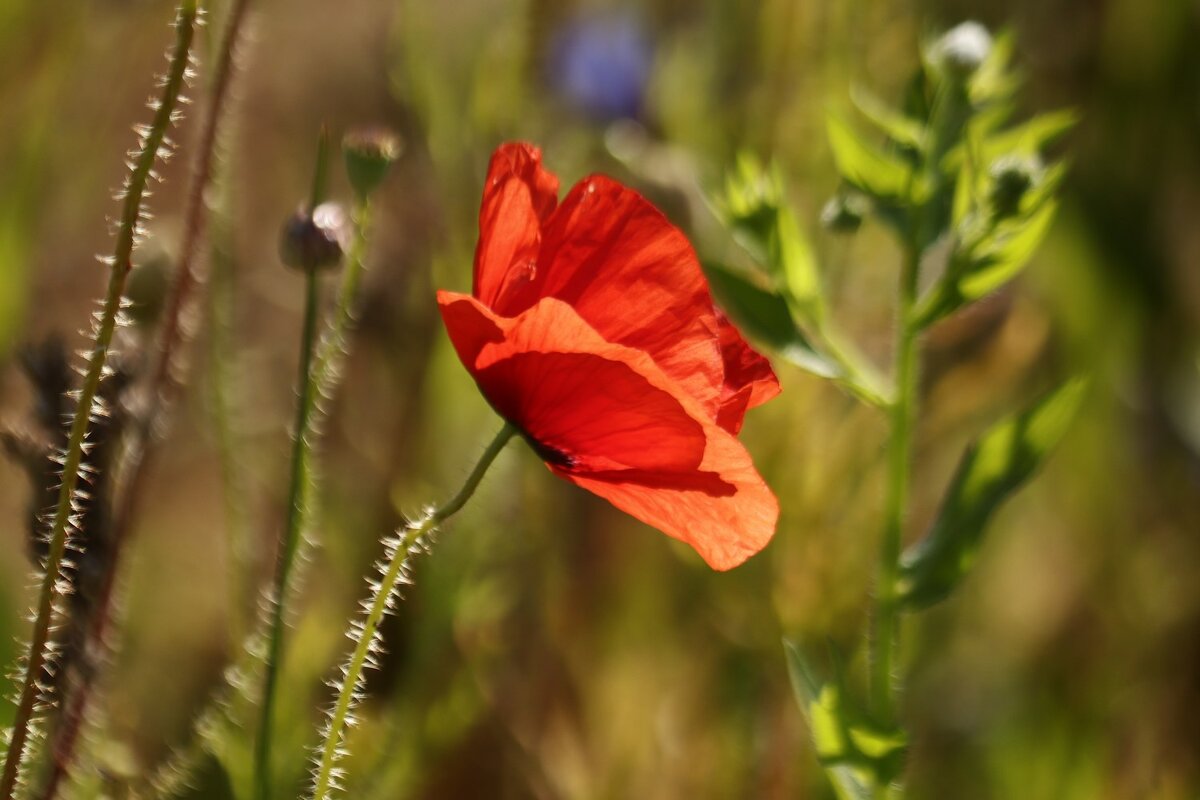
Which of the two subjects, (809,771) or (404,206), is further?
(404,206)

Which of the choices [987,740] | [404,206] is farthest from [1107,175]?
[404,206]

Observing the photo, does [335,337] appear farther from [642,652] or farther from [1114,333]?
[1114,333]

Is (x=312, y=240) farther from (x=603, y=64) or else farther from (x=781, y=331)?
(x=603, y=64)

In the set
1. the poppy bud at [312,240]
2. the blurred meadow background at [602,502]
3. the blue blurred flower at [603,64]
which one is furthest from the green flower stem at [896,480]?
the blue blurred flower at [603,64]

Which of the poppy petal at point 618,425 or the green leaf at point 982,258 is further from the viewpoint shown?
the green leaf at point 982,258

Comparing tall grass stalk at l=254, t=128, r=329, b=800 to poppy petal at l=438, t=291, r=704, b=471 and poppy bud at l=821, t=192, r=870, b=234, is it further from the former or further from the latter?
poppy bud at l=821, t=192, r=870, b=234

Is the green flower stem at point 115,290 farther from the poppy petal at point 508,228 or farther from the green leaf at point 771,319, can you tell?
the green leaf at point 771,319
